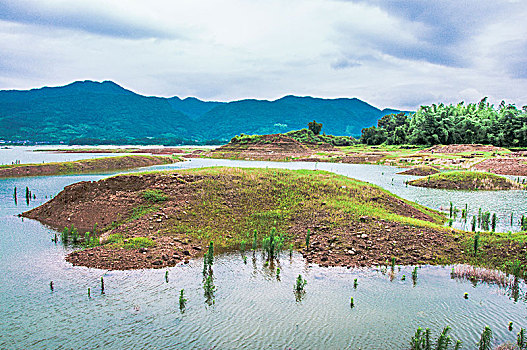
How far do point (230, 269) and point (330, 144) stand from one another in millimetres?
122600

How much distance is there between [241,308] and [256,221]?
9896 mm

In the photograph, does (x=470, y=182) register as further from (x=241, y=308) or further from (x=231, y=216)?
(x=241, y=308)

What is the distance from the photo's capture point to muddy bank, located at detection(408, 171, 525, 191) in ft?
141

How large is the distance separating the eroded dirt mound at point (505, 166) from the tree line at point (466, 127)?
36.8 metres

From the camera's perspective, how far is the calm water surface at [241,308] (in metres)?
10.4

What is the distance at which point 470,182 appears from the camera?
44094 millimetres

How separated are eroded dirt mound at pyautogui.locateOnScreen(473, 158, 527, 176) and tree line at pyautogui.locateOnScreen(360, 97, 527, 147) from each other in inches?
1449

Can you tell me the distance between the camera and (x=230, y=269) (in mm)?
15828

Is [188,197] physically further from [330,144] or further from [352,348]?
[330,144]

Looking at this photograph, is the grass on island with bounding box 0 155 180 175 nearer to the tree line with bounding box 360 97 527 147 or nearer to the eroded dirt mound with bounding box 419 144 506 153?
the eroded dirt mound with bounding box 419 144 506 153

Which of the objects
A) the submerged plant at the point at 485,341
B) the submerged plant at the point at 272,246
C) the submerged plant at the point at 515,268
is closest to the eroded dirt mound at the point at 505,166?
the submerged plant at the point at 515,268

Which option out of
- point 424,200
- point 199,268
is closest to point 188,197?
point 199,268

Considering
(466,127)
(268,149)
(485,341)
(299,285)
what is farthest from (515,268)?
(466,127)

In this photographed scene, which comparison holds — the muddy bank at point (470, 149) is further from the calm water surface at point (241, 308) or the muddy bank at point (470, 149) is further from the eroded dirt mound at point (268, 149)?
the calm water surface at point (241, 308)
